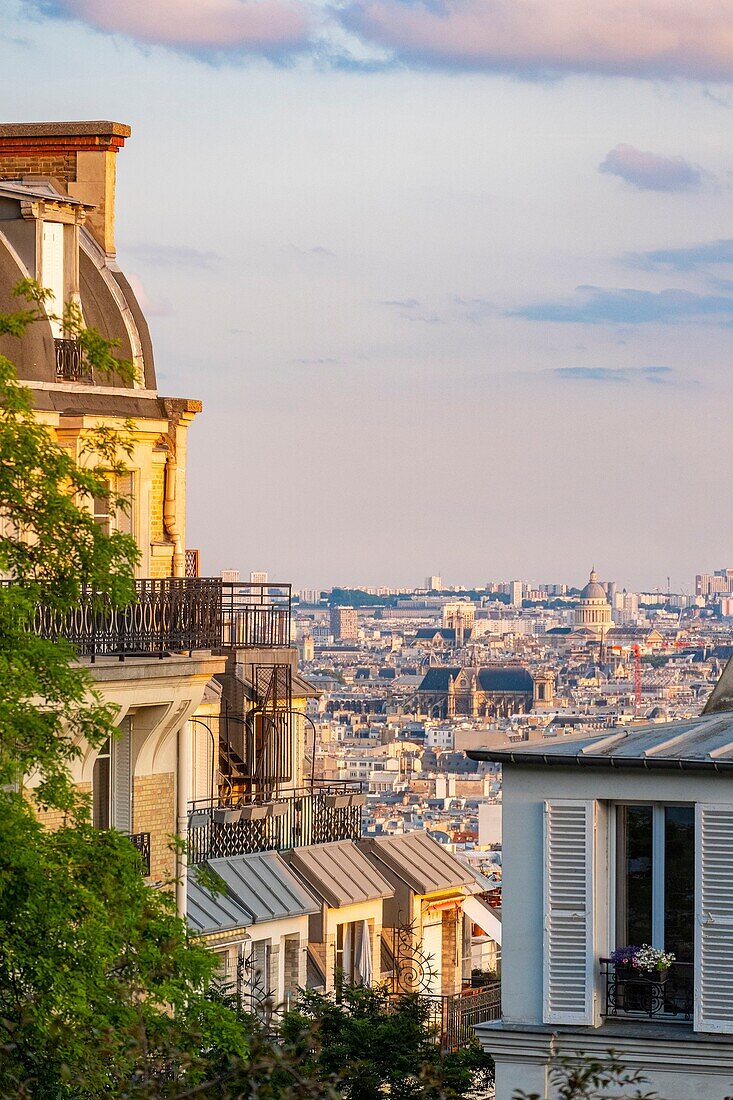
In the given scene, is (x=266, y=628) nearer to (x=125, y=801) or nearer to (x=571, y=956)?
(x=125, y=801)

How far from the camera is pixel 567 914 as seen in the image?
2244 centimetres

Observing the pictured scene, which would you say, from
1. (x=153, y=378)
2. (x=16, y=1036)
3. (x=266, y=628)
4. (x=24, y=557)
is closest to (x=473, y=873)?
(x=266, y=628)

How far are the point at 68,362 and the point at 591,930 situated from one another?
16.5 m

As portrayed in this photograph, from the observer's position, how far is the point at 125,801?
113 ft

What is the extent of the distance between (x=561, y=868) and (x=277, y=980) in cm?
2515

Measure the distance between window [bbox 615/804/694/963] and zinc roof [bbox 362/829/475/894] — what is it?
3397 cm

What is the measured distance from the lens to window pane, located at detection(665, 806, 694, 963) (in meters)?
22.1

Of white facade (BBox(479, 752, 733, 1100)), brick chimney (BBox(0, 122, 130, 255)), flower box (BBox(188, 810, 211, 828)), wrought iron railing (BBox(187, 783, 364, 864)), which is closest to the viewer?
white facade (BBox(479, 752, 733, 1100))

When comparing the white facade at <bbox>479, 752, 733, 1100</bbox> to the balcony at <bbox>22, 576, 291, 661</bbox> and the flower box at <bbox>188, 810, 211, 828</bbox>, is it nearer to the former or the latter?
the balcony at <bbox>22, 576, 291, 661</bbox>

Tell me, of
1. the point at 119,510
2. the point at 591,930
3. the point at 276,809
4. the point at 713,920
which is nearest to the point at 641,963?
the point at 591,930

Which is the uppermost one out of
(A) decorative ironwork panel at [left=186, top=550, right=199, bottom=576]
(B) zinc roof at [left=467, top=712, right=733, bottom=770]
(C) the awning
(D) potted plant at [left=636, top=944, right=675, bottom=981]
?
(A) decorative ironwork panel at [left=186, top=550, right=199, bottom=576]

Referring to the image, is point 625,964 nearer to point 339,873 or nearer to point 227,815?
point 227,815

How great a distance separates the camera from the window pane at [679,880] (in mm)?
22094

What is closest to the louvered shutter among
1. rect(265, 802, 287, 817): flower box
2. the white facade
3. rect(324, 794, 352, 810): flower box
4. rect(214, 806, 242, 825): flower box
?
the white facade
